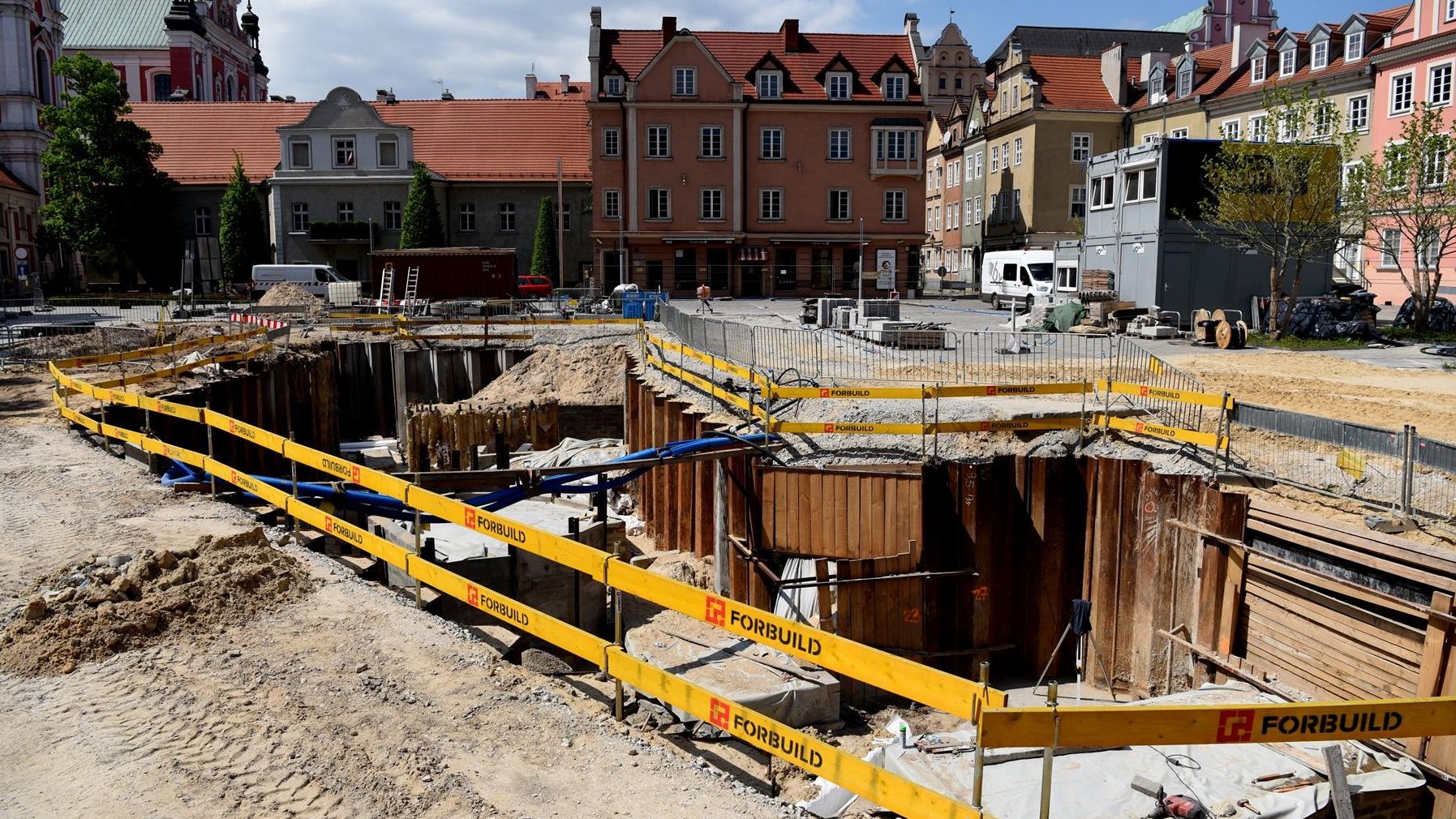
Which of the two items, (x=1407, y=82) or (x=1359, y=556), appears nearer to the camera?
(x=1359, y=556)

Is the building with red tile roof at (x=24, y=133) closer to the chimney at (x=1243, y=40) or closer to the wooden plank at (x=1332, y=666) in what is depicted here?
the chimney at (x=1243, y=40)

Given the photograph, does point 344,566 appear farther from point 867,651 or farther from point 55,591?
point 867,651

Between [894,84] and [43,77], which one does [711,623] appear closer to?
[894,84]

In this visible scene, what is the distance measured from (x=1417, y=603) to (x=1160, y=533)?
10.0 ft

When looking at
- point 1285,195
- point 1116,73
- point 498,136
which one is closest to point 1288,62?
point 1116,73

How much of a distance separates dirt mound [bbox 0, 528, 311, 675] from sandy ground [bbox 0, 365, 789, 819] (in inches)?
6.8

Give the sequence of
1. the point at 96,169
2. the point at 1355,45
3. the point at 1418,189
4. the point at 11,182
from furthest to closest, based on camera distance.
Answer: the point at 11,182 < the point at 96,169 < the point at 1355,45 < the point at 1418,189

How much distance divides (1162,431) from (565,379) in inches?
676

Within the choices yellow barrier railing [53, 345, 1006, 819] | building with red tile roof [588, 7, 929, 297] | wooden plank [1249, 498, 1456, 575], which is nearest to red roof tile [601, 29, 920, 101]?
building with red tile roof [588, 7, 929, 297]

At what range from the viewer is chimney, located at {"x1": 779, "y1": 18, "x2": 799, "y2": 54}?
5341 centimetres

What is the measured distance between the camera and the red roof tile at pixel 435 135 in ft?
189

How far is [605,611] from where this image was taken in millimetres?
14320

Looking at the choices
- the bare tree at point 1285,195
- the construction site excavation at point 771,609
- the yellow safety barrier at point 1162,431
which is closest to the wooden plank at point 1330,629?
the construction site excavation at point 771,609

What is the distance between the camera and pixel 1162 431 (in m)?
13.3
